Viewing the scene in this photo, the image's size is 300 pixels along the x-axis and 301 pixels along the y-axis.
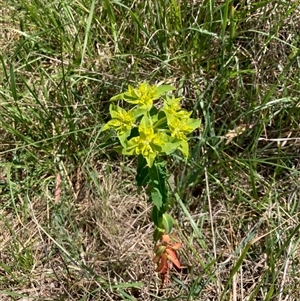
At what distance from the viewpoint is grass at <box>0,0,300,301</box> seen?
1.75m

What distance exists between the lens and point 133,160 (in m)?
1.90

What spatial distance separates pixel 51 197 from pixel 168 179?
1.32ft

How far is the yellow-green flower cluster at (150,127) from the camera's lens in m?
1.40

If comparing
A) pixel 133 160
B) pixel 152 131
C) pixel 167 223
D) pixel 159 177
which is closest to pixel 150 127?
pixel 152 131

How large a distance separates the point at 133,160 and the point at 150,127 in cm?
50

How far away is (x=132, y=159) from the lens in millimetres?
1898

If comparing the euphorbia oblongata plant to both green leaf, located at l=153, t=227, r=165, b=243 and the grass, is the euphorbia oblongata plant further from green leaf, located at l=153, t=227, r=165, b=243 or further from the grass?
the grass

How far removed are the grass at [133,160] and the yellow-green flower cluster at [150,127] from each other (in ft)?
0.96

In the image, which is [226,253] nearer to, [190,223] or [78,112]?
[190,223]

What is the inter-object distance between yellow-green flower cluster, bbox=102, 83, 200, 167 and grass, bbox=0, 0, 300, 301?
0.29m

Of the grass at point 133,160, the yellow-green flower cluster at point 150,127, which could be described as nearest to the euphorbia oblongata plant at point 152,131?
the yellow-green flower cluster at point 150,127

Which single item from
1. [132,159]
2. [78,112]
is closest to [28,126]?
[78,112]

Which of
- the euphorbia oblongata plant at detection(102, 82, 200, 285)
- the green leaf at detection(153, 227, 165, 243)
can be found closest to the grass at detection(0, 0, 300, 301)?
the green leaf at detection(153, 227, 165, 243)

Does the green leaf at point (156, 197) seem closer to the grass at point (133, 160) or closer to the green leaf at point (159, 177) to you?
the green leaf at point (159, 177)
